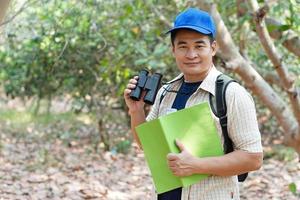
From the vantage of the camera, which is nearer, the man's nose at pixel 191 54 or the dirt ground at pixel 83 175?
the man's nose at pixel 191 54

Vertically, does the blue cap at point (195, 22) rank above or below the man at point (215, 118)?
above

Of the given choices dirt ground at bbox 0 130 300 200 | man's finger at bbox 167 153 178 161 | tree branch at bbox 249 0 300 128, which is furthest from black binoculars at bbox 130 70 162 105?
dirt ground at bbox 0 130 300 200

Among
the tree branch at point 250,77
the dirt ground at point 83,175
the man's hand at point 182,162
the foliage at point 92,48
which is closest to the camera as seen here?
the man's hand at point 182,162

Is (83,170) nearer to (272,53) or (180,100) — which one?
(272,53)

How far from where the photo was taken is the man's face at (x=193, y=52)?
2193 mm

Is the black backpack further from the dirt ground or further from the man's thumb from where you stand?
the dirt ground

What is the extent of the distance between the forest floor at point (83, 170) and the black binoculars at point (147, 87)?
9.65 ft

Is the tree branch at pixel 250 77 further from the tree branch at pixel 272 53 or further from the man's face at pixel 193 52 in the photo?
the man's face at pixel 193 52

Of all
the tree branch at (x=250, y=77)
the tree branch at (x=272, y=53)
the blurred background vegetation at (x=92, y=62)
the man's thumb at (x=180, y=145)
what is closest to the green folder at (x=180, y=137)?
the man's thumb at (x=180, y=145)

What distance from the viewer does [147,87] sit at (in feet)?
7.45

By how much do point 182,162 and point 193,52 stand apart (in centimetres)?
39

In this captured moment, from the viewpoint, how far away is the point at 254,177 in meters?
6.35

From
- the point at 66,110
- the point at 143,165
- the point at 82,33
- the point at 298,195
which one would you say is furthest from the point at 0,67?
the point at 298,195

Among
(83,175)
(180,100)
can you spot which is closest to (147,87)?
(180,100)
